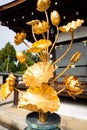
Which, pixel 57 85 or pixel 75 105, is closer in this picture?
pixel 75 105

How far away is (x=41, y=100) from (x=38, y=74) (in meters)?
0.24

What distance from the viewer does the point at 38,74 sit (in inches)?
67.7

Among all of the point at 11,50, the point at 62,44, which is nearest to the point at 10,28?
the point at 62,44

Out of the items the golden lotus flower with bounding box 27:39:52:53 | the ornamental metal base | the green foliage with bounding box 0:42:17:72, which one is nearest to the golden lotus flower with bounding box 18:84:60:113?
the ornamental metal base

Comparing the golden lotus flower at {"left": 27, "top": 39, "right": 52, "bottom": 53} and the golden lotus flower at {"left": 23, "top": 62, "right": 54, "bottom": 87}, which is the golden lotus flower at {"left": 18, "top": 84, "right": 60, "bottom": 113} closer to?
the golden lotus flower at {"left": 23, "top": 62, "right": 54, "bottom": 87}

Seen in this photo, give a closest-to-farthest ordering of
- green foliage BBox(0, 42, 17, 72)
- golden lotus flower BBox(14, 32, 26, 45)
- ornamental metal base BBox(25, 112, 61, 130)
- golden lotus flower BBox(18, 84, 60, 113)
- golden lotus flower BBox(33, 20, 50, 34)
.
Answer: golden lotus flower BBox(18, 84, 60, 113)
ornamental metal base BBox(25, 112, 61, 130)
golden lotus flower BBox(33, 20, 50, 34)
golden lotus flower BBox(14, 32, 26, 45)
green foliage BBox(0, 42, 17, 72)

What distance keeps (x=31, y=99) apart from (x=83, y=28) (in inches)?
121

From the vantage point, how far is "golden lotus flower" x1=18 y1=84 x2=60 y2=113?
1.64 metres

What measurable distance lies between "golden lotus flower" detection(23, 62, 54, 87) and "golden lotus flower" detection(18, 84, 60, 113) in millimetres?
82

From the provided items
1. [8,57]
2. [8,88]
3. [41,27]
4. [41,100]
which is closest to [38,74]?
[41,100]

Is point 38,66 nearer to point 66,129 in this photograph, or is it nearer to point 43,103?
point 43,103

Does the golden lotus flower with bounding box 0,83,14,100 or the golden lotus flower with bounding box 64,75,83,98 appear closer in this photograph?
the golden lotus flower with bounding box 64,75,83,98

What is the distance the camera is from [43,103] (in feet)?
5.41

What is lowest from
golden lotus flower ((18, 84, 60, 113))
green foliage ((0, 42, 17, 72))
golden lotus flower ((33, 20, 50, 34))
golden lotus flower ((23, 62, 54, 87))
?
golden lotus flower ((18, 84, 60, 113))
